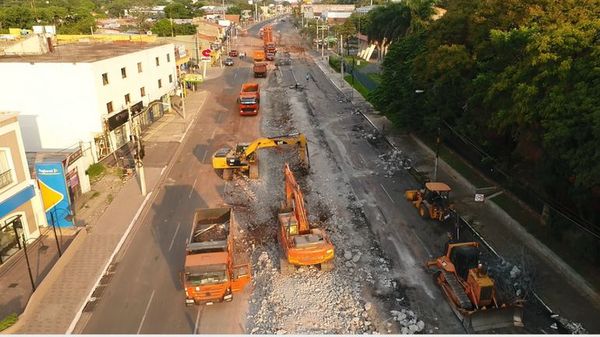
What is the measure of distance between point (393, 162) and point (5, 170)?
25.7 metres

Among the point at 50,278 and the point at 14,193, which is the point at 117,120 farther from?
the point at 50,278

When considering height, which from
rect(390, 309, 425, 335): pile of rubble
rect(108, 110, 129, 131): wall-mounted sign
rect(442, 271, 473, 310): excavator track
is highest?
rect(108, 110, 129, 131): wall-mounted sign

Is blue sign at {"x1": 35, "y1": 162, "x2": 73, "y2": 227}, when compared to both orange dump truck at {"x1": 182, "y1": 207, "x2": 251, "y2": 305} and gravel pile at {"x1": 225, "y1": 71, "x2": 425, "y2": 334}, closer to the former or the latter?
gravel pile at {"x1": 225, "y1": 71, "x2": 425, "y2": 334}

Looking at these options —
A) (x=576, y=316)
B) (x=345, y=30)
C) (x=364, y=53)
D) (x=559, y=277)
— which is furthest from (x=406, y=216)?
(x=345, y=30)

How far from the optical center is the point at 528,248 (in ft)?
76.6

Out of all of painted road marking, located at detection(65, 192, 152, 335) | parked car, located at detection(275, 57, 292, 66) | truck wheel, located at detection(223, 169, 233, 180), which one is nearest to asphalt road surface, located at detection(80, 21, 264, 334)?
painted road marking, located at detection(65, 192, 152, 335)

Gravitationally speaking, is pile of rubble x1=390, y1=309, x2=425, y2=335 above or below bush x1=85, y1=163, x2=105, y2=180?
below

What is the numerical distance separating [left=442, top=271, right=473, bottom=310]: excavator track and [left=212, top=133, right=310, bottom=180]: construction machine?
15698 millimetres

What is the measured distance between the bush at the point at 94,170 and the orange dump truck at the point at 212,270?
15485 mm

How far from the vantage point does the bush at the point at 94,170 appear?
33688mm

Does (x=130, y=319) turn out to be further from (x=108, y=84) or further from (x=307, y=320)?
(x=108, y=84)

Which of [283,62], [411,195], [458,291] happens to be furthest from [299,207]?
[283,62]

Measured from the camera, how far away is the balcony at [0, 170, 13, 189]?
906 inches

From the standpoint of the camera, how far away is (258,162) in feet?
121
